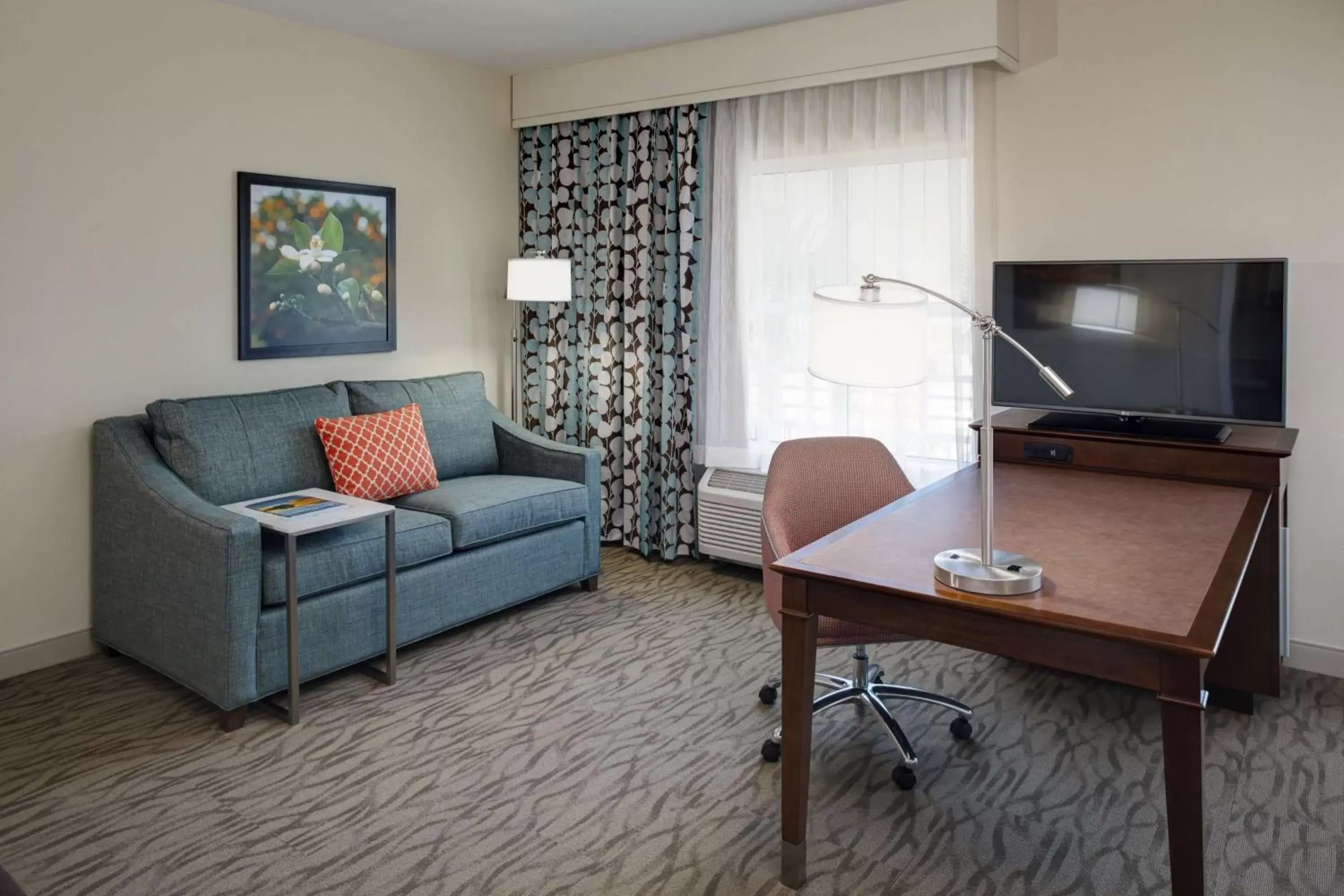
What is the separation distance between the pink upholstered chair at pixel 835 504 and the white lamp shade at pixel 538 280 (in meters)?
1.97

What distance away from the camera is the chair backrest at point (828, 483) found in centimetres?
319

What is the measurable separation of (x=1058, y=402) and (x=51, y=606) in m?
3.80

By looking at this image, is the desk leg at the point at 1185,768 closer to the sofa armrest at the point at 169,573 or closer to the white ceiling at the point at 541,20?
the sofa armrest at the point at 169,573

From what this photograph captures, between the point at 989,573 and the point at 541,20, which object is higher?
the point at 541,20

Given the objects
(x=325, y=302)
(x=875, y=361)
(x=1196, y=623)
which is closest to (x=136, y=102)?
(x=325, y=302)

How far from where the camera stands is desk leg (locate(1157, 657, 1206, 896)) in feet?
5.78

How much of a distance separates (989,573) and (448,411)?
123 inches

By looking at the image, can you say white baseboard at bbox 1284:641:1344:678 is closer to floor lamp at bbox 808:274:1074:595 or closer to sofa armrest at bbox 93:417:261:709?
floor lamp at bbox 808:274:1074:595

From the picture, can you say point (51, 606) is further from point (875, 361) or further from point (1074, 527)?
point (1074, 527)

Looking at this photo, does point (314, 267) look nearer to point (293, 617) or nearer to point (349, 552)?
point (349, 552)

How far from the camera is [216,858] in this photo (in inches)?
95.6

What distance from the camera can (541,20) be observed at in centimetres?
423

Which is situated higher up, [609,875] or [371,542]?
[371,542]

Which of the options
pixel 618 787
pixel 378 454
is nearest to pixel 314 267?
pixel 378 454
